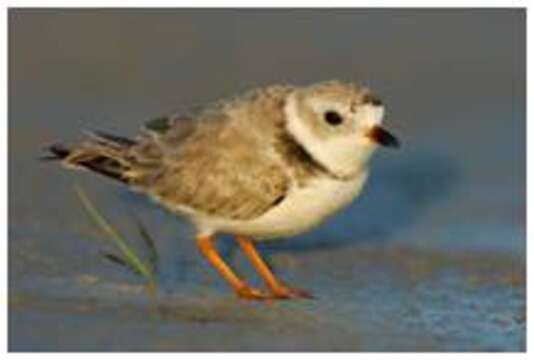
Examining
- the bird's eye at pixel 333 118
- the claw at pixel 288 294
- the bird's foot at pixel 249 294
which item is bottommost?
the bird's foot at pixel 249 294

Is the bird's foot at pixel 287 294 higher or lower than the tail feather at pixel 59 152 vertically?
lower

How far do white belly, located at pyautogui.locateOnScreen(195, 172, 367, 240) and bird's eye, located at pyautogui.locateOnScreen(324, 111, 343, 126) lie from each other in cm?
25

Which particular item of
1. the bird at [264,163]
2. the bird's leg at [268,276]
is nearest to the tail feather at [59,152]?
the bird at [264,163]

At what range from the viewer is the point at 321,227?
9570 mm

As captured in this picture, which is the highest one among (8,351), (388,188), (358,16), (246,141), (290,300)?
(358,16)

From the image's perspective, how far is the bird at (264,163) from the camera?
8.22m

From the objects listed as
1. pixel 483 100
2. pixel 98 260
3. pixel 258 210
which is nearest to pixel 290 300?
pixel 258 210

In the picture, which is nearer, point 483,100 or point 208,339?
point 208,339

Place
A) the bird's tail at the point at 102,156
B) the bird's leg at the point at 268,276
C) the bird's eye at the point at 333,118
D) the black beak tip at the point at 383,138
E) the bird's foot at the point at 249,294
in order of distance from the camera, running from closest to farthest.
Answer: the black beak tip at the point at 383,138, the bird's eye at the point at 333,118, the bird's foot at the point at 249,294, the bird's leg at the point at 268,276, the bird's tail at the point at 102,156

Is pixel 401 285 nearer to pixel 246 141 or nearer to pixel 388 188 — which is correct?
pixel 246 141

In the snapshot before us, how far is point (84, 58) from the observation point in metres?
12.0

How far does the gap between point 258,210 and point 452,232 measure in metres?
1.79

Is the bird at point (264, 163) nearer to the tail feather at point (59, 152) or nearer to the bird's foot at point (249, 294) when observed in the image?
the bird's foot at point (249, 294)

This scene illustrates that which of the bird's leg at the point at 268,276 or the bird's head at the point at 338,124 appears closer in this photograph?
the bird's head at the point at 338,124
